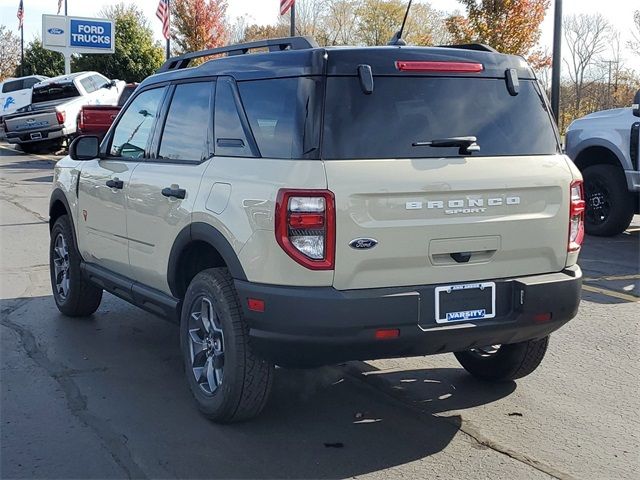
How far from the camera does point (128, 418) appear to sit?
438 cm

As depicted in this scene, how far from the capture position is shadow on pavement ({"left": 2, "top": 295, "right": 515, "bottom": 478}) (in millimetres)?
3857

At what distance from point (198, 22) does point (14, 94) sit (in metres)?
10.2

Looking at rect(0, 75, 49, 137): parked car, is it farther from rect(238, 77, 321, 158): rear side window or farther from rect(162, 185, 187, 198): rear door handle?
rect(238, 77, 321, 158): rear side window

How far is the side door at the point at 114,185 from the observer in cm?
529

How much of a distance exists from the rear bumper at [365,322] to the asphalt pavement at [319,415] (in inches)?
20.7

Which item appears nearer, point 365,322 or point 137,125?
point 365,322

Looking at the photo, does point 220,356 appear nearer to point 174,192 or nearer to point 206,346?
point 206,346

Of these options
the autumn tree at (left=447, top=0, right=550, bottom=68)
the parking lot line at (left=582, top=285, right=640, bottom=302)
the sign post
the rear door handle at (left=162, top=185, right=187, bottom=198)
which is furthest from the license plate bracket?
the sign post

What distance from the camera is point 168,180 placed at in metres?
4.72

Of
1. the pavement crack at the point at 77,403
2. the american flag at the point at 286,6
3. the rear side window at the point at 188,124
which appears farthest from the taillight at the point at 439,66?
the american flag at the point at 286,6

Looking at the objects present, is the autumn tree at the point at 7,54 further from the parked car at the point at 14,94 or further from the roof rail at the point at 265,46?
the roof rail at the point at 265,46

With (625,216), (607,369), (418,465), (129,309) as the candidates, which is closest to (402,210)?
(418,465)

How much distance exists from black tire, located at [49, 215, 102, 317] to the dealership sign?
92.7ft

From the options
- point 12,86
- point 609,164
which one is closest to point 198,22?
point 12,86
